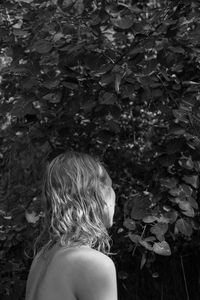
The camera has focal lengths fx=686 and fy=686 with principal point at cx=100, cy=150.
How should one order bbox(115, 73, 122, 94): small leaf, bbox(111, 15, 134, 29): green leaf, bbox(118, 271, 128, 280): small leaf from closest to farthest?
1. bbox(115, 73, 122, 94): small leaf
2. bbox(111, 15, 134, 29): green leaf
3. bbox(118, 271, 128, 280): small leaf

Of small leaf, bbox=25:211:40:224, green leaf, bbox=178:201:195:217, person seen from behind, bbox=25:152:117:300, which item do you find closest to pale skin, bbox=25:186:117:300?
person seen from behind, bbox=25:152:117:300

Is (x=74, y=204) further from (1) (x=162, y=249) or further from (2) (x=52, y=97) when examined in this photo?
(2) (x=52, y=97)

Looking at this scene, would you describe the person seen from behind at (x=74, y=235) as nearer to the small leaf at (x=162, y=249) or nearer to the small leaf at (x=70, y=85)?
the small leaf at (x=162, y=249)

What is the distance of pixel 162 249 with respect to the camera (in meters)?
3.57

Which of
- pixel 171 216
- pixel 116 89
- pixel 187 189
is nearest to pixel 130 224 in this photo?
pixel 171 216

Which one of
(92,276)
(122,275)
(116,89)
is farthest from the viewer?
(122,275)

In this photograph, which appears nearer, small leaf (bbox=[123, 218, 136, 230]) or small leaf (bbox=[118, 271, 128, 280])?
small leaf (bbox=[123, 218, 136, 230])

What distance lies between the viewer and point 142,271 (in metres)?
4.99

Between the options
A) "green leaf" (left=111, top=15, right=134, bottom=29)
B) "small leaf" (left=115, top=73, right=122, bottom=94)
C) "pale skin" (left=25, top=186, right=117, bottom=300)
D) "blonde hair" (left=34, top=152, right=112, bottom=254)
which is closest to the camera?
"pale skin" (left=25, top=186, right=117, bottom=300)

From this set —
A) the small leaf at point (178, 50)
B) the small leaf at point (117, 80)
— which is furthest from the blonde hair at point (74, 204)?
the small leaf at point (178, 50)

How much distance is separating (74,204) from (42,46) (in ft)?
5.12

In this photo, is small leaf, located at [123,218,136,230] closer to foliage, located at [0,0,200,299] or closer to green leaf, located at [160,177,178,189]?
foliage, located at [0,0,200,299]

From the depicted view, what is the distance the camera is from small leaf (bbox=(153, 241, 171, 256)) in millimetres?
3559

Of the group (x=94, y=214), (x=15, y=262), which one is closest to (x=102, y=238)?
(x=94, y=214)
